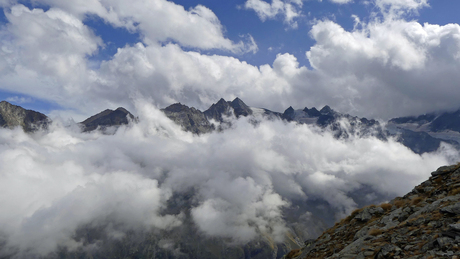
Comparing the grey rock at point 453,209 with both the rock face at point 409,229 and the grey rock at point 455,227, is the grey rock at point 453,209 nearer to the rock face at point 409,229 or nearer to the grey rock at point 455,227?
the rock face at point 409,229

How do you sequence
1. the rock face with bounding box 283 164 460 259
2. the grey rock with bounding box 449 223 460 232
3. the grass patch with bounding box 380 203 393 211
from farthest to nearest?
the grass patch with bounding box 380 203 393 211
the rock face with bounding box 283 164 460 259
the grey rock with bounding box 449 223 460 232

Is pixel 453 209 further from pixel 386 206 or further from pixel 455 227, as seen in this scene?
pixel 386 206

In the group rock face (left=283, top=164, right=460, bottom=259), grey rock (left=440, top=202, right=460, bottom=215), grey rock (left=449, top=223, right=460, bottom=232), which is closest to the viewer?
grey rock (left=449, top=223, right=460, bottom=232)

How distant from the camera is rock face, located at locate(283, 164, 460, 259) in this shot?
16953 mm

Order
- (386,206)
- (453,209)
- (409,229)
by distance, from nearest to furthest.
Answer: (453,209) < (409,229) < (386,206)

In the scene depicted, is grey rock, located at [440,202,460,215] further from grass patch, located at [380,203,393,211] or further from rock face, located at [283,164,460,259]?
grass patch, located at [380,203,393,211]

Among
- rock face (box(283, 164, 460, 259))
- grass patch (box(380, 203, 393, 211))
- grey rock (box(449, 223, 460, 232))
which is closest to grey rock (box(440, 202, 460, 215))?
rock face (box(283, 164, 460, 259))

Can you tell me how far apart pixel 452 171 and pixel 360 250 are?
18.4 metres

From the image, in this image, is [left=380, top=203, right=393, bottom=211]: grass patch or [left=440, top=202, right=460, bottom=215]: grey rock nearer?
[left=440, top=202, right=460, bottom=215]: grey rock

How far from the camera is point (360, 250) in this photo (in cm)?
2181

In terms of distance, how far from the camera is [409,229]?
21172mm

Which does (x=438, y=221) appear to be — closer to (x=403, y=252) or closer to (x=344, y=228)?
(x=403, y=252)

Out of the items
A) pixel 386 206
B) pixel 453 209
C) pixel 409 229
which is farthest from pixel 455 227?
pixel 386 206

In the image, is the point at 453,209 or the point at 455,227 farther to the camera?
the point at 453,209
